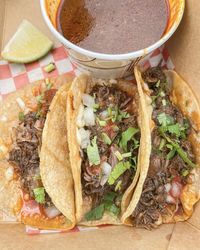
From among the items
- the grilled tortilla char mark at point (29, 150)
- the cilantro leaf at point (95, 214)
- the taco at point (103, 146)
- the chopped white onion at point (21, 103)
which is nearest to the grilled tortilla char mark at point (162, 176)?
the taco at point (103, 146)

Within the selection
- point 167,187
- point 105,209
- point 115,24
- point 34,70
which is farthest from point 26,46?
point 167,187

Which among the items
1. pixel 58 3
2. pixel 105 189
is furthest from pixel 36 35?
pixel 105 189

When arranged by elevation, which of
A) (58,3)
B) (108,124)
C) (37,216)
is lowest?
(37,216)

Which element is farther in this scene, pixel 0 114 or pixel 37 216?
pixel 0 114

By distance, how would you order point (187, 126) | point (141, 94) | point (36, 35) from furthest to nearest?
point (36, 35) < point (187, 126) < point (141, 94)

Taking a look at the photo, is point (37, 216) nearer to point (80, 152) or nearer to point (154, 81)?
point (80, 152)

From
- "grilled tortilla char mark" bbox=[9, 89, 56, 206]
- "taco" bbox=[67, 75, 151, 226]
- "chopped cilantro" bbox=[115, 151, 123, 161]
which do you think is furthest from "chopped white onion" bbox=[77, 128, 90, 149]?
"grilled tortilla char mark" bbox=[9, 89, 56, 206]

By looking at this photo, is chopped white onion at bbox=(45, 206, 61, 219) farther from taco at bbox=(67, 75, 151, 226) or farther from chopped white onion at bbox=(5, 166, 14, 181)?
chopped white onion at bbox=(5, 166, 14, 181)
